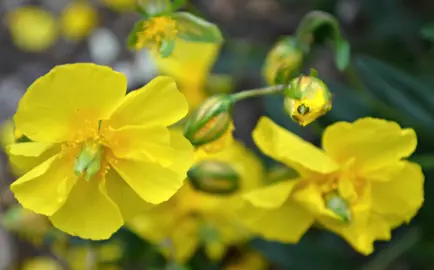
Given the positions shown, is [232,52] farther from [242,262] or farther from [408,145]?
[408,145]

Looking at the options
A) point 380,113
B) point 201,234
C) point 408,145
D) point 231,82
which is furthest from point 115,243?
point 408,145

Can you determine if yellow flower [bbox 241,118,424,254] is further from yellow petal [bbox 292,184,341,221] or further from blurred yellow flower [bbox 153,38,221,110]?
blurred yellow flower [bbox 153,38,221,110]

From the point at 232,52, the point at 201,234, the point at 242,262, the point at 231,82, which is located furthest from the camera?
the point at 232,52

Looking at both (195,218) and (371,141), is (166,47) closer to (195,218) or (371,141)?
(371,141)

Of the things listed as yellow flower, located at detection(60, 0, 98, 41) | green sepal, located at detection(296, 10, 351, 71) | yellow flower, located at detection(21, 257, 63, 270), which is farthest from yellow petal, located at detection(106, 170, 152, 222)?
yellow flower, located at detection(60, 0, 98, 41)

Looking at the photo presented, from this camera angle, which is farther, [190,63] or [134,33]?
[190,63]

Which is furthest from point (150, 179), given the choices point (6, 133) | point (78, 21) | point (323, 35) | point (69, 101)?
point (78, 21)

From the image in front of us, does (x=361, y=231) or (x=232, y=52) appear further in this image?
(x=232, y=52)
